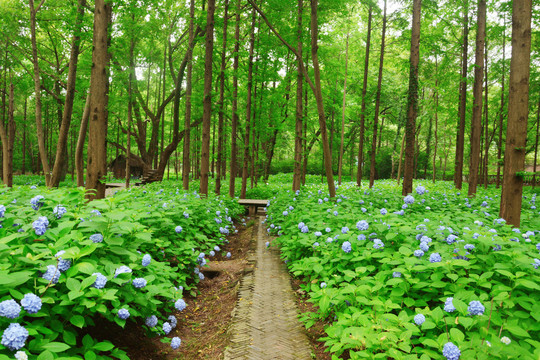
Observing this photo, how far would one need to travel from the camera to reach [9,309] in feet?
4.59

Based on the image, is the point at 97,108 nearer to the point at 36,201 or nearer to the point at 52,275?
the point at 36,201

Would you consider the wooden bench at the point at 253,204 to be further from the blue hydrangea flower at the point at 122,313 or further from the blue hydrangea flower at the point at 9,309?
the blue hydrangea flower at the point at 9,309

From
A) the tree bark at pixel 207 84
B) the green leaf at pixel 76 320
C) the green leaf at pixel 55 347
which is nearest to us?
the green leaf at pixel 55 347

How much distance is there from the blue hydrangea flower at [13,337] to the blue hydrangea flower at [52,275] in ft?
1.18

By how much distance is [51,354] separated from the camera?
4.78 ft

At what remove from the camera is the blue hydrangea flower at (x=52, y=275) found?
1.71 metres

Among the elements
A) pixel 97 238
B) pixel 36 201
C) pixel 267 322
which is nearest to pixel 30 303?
pixel 97 238

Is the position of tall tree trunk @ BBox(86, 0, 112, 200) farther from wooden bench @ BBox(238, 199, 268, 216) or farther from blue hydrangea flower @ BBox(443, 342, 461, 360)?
wooden bench @ BBox(238, 199, 268, 216)

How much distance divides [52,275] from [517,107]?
20.4ft

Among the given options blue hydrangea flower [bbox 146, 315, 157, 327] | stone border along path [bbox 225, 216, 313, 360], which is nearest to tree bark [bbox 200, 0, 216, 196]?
stone border along path [bbox 225, 216, 313, 360]

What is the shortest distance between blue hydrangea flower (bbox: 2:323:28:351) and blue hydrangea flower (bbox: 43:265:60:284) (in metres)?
0.36

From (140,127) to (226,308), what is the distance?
18.6 metres

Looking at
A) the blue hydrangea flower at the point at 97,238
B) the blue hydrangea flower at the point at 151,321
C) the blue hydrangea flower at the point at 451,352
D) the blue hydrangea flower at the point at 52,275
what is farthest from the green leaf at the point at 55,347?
the blue hydrangea flower at the point at 451,352

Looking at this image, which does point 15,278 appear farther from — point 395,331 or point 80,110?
point 80,110
